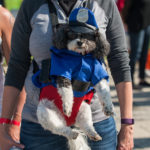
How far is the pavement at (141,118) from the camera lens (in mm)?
4488

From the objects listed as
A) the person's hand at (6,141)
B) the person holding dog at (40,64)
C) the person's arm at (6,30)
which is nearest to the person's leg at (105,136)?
the person holding dog at (40,64)

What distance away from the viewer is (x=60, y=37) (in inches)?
71.1

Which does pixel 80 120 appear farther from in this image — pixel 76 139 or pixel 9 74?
pixel 9 74

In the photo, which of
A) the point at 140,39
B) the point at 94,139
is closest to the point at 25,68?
the point at 94,139

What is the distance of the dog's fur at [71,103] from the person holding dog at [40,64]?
0.11 m

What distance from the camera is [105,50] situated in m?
1.87

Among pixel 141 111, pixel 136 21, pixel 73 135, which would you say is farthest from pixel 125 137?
pixel 136 21

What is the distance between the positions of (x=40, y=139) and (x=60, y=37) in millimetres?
622

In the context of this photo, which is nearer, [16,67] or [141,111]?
[16,67]

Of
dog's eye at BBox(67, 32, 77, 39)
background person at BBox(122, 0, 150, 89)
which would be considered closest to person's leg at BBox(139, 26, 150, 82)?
background person at BBox(122, 0, 150, 89)

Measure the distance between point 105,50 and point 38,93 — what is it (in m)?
0.45

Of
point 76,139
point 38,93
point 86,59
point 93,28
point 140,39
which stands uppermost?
point 93,28

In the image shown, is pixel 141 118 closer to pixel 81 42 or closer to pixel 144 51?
pixel 144 51

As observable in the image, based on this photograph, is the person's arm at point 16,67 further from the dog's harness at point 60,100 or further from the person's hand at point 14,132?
the dog's harness at point 60,100
